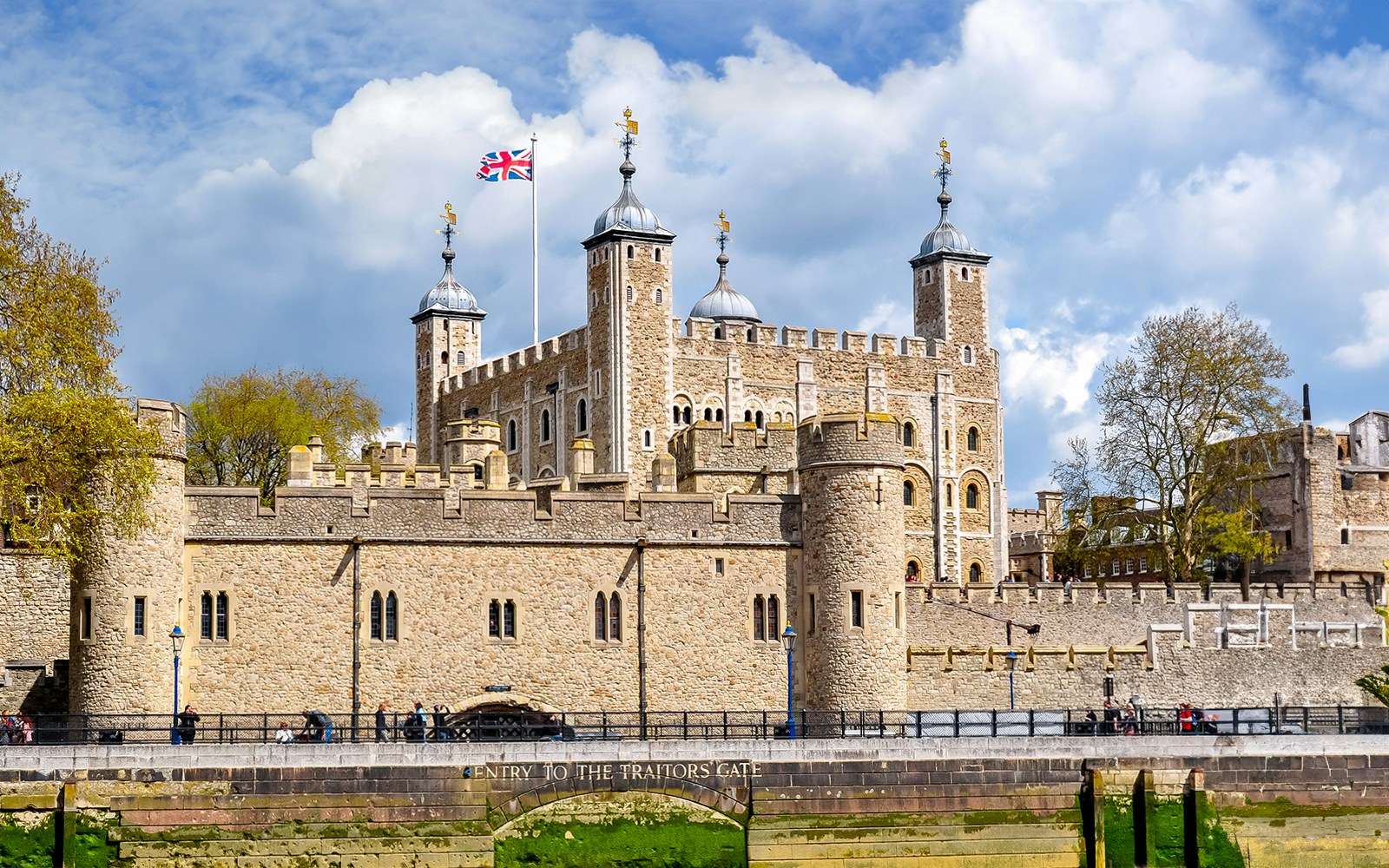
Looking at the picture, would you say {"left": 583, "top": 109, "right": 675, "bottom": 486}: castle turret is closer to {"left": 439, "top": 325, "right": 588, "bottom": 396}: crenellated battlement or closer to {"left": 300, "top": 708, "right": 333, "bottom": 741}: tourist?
{"left": 439, "top": 325, "right": 588, "bottom": 396}: crenellated battlement

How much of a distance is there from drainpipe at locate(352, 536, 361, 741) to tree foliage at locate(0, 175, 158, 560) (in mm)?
4526

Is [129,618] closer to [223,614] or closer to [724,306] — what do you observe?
[223,614]

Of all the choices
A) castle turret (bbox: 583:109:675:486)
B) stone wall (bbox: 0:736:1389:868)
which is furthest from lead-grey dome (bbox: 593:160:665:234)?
stone wall (bbox: 0:736:1389:868)

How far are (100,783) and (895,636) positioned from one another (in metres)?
18.0

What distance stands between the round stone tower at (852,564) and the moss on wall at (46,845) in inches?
651

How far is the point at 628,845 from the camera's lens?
36.0 m

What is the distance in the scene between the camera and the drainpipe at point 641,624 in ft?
147

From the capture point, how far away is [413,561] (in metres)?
44.2

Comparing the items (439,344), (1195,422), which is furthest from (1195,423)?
(439,344)

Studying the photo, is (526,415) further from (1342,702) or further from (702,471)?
(1342,702)

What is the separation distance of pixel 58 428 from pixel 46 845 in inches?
392

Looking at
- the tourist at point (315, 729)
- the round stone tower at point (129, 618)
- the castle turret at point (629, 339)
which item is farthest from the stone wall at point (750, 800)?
the castle turret at point (629, 339)

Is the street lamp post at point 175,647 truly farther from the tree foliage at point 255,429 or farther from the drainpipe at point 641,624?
the tree foliage at point 255,429

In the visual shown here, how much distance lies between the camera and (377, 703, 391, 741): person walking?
121 feet
